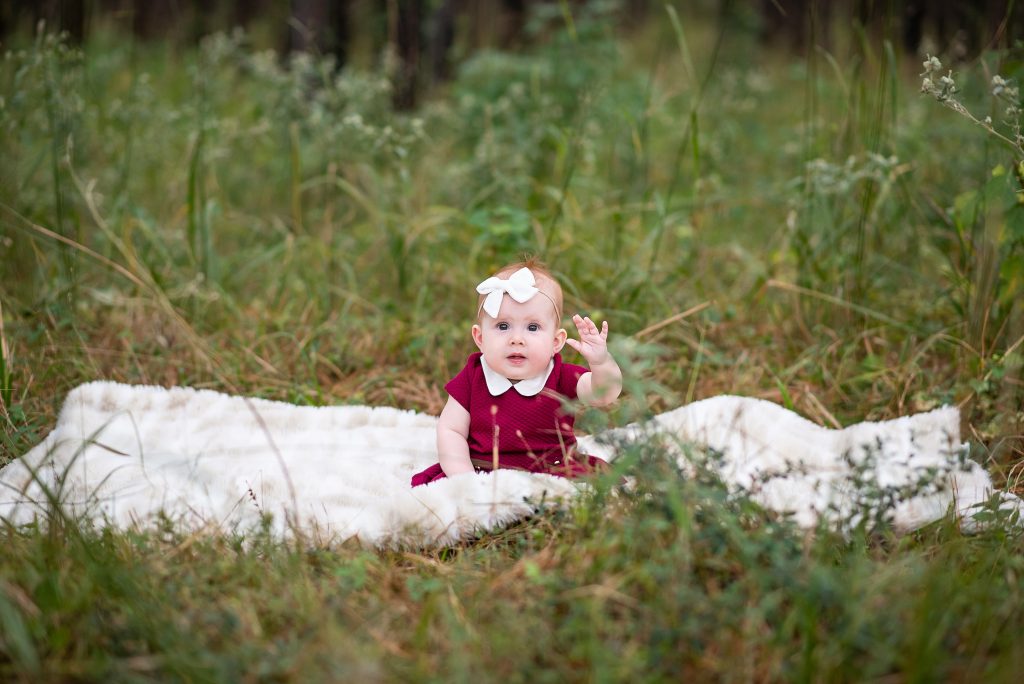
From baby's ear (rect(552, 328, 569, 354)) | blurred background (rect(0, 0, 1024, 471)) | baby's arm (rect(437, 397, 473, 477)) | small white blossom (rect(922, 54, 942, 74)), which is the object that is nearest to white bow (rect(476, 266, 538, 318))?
baby's ear (rect(552, 328, 569, 354))

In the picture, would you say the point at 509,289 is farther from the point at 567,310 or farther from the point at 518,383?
the point at 567,310

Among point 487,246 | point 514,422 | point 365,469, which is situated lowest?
point 365,469

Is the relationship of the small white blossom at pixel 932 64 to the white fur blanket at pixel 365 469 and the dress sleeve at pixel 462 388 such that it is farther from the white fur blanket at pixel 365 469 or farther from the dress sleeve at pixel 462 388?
the dress sleeve at pixel 462 388

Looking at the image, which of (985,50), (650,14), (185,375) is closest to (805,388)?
(985,50)

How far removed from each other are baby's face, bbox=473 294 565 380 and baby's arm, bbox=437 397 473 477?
0.60 ft

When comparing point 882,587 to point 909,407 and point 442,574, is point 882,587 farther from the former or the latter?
point 909,407

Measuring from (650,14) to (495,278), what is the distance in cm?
1188

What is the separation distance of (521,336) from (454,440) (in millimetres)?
351

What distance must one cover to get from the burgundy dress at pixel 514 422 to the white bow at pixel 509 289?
0.24 meters

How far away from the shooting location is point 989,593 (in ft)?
5.46

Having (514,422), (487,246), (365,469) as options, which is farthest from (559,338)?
(487,246)

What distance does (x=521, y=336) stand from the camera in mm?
2264

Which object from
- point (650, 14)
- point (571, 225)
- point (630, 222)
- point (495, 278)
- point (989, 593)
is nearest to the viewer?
point (989, 593)

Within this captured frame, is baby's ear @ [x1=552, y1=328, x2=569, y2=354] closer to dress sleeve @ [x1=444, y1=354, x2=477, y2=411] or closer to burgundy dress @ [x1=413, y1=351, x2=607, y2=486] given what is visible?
burgundy dress @ [x1=413, y1=351, x2=607, y2=486]
